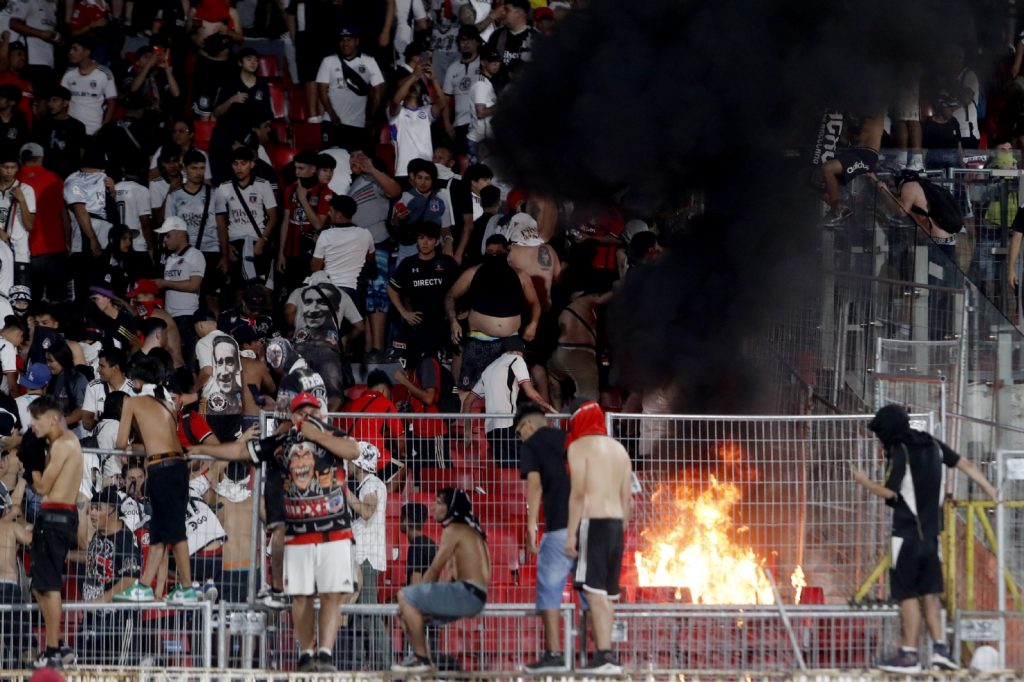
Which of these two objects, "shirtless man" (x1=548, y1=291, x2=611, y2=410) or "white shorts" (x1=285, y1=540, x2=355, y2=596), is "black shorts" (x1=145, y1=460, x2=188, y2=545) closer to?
"white shorts" (x1=285, y1=540, x2=355, y2=596)

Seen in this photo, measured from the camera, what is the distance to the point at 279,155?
17141 mm

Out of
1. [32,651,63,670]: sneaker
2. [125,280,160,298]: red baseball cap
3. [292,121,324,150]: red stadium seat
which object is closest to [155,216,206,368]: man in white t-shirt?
[125,280,160,298]: red baseball cap

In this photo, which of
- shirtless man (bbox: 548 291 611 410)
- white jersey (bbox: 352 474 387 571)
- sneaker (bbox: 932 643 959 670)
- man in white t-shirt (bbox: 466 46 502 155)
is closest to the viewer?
sneaker (bbox: 932 643 959 670)

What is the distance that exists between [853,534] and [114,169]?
9101 mm

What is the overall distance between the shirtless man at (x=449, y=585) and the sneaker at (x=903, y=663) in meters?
2.49

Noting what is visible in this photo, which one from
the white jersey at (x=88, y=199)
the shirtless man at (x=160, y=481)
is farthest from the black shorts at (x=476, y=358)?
the white jersey at (x=88, y=199)

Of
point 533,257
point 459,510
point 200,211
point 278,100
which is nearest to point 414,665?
point 459,510

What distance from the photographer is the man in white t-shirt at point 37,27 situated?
1775 centimetres

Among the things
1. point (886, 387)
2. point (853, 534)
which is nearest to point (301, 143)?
point (886, 387)

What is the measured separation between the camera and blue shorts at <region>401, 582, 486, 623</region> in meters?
10.0

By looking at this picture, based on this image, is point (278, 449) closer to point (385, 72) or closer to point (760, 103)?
point (760, 103)

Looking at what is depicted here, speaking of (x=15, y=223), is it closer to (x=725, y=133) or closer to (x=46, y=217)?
(x=46, y=217)

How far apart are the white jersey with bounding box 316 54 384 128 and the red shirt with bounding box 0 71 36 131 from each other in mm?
3036

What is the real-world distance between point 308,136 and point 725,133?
532cm
